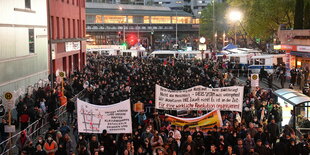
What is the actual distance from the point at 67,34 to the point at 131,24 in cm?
5969

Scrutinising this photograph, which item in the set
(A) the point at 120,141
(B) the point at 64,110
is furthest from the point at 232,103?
(B) the point at 64,110

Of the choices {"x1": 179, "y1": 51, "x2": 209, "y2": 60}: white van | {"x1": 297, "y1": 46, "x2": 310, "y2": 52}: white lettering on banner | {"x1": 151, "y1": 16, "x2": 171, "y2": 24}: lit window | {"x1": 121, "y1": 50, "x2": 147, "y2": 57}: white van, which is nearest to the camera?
{"x1": 297, "y1": 46, "x2": 310, "y2": 52}: white lettering on banner

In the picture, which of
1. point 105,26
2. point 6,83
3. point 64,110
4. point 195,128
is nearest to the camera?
point 195,128

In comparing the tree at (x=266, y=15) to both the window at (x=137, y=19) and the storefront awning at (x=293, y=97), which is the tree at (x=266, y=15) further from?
the window at (x=137, y=19)

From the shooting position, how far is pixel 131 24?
106 metres

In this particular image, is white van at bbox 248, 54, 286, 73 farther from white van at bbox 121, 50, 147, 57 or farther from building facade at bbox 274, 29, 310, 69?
white van at bbox 121, 50, 147, 57

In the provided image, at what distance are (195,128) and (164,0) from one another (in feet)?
545

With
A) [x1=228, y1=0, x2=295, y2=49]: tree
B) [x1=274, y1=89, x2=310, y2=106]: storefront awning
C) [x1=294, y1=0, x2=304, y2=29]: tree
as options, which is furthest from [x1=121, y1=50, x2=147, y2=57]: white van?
[x1=274, y1=89, x2=310, y2=106]: storefront awning

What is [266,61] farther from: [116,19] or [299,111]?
[116,19]

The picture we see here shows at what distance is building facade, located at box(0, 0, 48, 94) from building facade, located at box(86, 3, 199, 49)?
59029mm

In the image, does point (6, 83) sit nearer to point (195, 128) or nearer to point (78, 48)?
point (195, 128)

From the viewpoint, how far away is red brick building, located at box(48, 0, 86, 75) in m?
40.9

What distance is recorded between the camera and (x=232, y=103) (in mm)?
17484

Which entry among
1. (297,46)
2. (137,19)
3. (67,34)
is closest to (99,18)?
(137,19)
